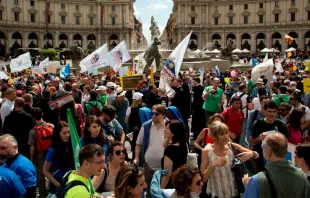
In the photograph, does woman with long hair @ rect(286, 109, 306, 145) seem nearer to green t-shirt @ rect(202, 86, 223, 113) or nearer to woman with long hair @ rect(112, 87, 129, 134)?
green t-shirt @ rect(202, 86, 223, 113)

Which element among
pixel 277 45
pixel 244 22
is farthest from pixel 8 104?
pixel 244 22

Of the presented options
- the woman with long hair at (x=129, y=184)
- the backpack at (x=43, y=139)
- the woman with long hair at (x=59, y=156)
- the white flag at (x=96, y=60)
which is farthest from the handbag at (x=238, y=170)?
the white flag at (x=96, y=60)

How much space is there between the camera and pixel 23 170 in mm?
4477

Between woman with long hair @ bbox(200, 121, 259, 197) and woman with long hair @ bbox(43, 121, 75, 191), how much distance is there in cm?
179

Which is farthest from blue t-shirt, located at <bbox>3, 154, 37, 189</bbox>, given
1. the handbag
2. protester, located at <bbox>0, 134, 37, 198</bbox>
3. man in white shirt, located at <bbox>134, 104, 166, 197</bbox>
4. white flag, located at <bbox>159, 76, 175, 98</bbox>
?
white flag, located at <bbox>159, 76, 175, 98</bbox>

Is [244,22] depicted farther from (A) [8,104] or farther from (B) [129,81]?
(A) [8,104]

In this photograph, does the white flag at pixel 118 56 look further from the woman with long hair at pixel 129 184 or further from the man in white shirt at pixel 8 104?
the woman with long hair at pixel 129 184

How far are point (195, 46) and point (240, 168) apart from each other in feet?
253

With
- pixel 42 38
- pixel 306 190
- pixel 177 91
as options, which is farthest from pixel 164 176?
pixel 42 38

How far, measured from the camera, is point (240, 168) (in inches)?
193

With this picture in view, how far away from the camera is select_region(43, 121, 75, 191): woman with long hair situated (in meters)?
5.18

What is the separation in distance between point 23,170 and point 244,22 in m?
77.4

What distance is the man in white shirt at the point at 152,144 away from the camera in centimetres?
577

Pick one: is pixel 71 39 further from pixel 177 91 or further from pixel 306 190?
pixel 306 190
